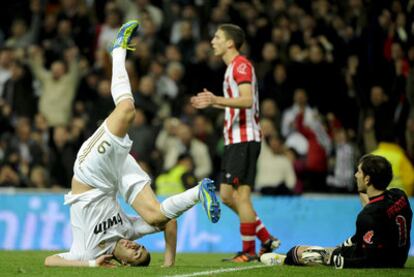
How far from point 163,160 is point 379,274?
844 cm

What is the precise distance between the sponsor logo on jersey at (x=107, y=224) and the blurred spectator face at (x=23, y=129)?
27.0 ft

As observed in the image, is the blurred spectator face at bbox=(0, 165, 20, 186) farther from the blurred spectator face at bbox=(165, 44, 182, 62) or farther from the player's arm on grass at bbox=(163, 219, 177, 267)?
the player's arm on grass at bbox=(163, 219, 177, 267)

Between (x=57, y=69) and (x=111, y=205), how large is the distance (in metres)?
8.75

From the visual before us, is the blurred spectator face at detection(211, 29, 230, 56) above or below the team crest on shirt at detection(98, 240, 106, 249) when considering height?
above

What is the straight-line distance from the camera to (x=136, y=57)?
60.5 ft

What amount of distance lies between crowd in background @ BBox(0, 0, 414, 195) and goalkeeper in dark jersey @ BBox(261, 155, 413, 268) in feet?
18.9

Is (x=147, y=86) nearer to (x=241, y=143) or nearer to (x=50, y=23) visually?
(x=50, y=23)

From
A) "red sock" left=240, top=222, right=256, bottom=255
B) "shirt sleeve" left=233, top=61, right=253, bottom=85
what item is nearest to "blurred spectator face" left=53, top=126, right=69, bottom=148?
"shirt sleeve" left=233, top=61, right=253, bottom=85

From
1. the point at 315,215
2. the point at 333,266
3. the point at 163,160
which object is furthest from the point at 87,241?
the point at 163,160

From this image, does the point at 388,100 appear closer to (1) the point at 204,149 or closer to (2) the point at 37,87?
(1) the point at 204,149

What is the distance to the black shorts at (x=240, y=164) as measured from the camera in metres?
11.4

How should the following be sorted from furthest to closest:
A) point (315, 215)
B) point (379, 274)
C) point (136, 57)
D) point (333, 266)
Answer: point (136, 57), point (315, 215), point (333, 266), point (379, 274)

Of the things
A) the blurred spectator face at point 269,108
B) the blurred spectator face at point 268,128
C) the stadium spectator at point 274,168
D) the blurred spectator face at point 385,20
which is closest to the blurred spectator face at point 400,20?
the blurred spectator face at point 385,20

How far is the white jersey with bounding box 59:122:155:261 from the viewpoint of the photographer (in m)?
9.70
